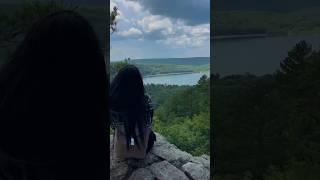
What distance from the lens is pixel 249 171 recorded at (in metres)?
3.00

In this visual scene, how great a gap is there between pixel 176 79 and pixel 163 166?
0.53m

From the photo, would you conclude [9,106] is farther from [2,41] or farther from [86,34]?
[2,41]

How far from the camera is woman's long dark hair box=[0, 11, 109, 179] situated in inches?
29.8

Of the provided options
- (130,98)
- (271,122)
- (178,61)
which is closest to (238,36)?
(178,61)

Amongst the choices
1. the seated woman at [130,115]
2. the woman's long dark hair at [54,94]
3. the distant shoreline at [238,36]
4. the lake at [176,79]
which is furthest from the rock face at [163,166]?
the woman's long dark hair at [54,94]

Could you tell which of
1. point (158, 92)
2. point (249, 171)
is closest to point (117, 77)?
point (158, 92)

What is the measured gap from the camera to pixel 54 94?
780 millimetres

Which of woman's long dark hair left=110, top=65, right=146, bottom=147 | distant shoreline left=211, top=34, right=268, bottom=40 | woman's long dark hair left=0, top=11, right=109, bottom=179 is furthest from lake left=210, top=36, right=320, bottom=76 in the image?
woman's long dark hair left=0, top=11, right=109, bottom=179

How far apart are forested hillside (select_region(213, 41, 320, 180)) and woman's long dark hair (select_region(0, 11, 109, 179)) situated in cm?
212

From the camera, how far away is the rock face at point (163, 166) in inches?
117

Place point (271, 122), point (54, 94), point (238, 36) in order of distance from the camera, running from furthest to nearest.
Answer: point (271, 122), point (238, 36), point (54, 94)

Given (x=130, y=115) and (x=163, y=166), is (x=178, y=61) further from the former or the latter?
(x=163, y=166)

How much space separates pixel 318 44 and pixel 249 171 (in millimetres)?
842

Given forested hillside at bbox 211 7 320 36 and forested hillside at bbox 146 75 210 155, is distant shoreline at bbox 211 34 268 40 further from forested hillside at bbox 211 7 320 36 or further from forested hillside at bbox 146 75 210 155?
forested hillside at bbox 146 75 210 155
